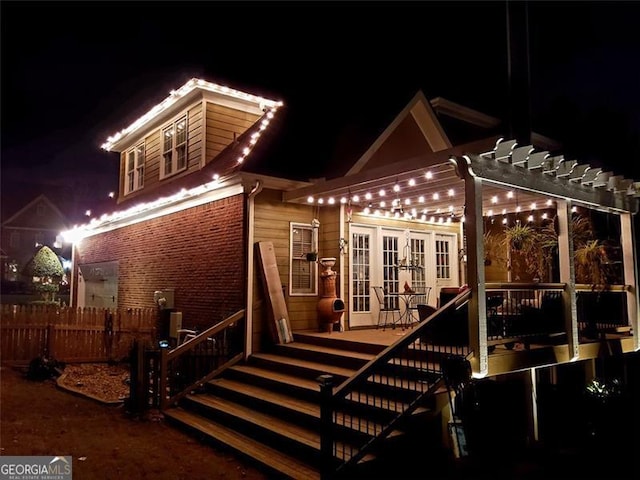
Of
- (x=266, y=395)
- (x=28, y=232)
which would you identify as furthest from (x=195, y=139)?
(x=28, y=232)

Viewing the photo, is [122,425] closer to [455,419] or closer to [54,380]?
[54,380]

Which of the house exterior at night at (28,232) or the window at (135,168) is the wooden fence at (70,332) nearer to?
the window at (135,168)

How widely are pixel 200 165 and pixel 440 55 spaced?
11.2 m

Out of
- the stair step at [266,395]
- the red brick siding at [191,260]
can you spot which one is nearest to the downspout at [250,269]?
the red brick siding at [191,260]

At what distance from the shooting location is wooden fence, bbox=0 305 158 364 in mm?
10641

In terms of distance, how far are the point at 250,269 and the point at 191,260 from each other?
2.56 m

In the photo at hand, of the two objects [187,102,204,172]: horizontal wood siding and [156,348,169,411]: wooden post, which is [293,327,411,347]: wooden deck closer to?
[156,348,169,411]: wooden post

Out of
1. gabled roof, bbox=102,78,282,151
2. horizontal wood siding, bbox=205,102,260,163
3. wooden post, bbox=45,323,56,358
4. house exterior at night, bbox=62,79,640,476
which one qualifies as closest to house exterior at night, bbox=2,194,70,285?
gabled roof, bbox=102,78,282,151

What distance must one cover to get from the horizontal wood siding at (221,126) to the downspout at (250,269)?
3.29 m

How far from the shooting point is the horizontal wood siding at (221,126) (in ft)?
39.0

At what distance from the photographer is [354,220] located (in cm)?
1035

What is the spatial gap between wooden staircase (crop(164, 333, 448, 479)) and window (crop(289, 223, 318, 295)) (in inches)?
46.2

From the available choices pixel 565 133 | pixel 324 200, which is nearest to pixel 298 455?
pixel 324 200

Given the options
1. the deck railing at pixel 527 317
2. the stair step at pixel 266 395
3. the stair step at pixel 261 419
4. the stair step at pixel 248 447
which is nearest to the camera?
the stair step at pixel 248 447
